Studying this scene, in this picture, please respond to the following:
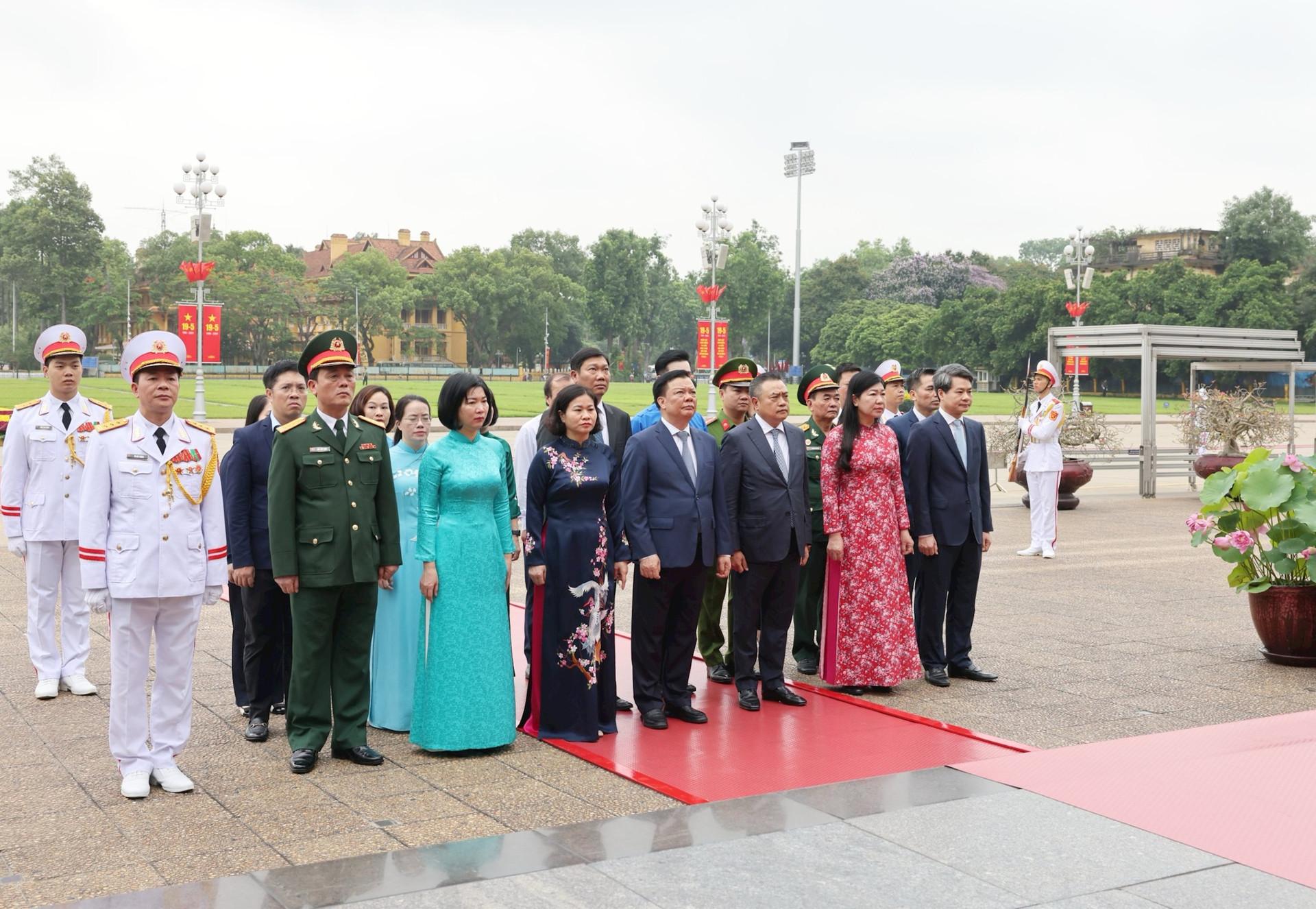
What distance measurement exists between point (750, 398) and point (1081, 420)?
12320 mm

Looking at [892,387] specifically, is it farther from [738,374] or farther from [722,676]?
[722,676]

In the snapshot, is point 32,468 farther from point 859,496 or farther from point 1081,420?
point 1081,420

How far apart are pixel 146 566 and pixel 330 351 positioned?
1.12 m

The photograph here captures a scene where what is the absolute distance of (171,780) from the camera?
15.8 feet

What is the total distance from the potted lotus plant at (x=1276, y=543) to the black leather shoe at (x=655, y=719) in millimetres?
3499

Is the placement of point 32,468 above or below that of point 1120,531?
above

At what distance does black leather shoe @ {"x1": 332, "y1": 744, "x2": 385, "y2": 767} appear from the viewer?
5230 millimetres

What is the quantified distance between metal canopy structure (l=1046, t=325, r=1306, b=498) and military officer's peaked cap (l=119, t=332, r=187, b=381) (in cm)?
1337

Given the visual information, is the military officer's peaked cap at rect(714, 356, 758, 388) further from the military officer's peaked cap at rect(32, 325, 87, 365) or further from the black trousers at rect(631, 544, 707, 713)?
the military officer's peaked cap at rect(32, 325, 87, 365)

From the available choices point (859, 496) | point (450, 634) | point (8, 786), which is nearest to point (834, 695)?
point (859, 496)

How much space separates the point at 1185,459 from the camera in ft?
65.4

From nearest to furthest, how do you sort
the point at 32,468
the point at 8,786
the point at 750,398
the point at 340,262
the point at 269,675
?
the point at 8,786 < the point at 269,675 < the point at 32,468 < the point at 750,398 < the point at 340,262

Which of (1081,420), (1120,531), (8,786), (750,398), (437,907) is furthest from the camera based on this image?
(1081,420)

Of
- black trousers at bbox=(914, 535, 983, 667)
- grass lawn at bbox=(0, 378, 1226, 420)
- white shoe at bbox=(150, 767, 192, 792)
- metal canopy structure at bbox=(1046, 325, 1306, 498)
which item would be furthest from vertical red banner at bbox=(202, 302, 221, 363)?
white shoe at bbox=(150, 767, 192, 792)
